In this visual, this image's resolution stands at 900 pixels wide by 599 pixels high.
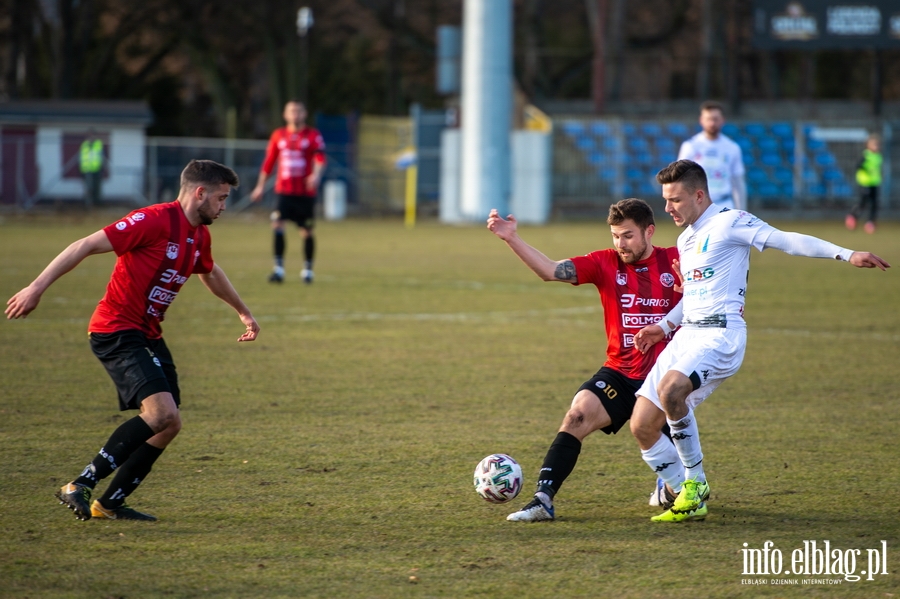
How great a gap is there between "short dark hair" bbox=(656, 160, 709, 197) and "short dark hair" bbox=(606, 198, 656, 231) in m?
0.16

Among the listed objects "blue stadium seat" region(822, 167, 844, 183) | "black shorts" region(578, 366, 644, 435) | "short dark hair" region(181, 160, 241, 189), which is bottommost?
"black shorts" region(578, 366, 644, 435)

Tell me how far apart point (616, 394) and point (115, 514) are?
2.25 m

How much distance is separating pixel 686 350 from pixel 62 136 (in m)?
31.2

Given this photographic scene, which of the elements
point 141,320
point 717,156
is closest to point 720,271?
point 141,320

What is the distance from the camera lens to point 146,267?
4988 millimetres

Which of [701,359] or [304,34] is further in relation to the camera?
[304,34]

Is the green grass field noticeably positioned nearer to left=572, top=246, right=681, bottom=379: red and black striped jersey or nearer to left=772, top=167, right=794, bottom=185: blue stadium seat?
left=572, top=246, right=681, bottom=379: red and black striped jersey

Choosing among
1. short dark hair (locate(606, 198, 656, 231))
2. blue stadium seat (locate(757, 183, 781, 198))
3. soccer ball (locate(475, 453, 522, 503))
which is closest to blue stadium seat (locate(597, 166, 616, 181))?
blue stadium seat (locate(757, 183, 781, 198))

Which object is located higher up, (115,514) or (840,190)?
(840,190)

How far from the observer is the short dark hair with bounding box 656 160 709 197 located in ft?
16.7

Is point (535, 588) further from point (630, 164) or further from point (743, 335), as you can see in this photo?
point (630, 164)

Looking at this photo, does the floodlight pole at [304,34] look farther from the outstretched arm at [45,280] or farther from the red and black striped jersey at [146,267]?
the outstretched arm at [45,280]

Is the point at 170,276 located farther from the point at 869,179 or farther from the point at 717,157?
the point at 869,179

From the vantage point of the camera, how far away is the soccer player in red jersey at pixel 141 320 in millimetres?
4836
